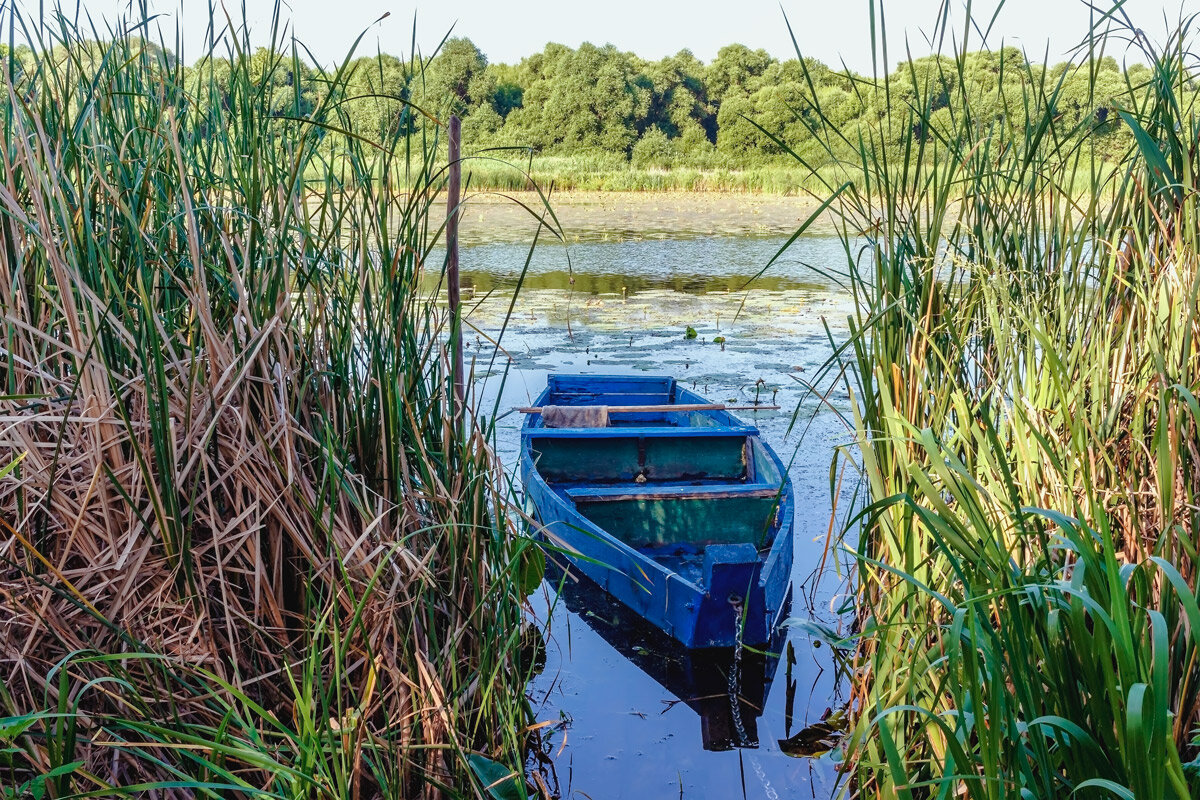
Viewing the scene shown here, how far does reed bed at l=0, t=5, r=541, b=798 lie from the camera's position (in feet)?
5.69

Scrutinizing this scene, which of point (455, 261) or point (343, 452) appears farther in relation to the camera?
point (455, 261)

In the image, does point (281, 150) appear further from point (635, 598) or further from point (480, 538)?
point (635, 598)

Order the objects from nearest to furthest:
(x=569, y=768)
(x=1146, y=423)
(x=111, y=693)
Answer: (x=111, y=693), (x=1146, y=423), (x=569, y=768)

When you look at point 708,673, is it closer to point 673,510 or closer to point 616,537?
point 616,537

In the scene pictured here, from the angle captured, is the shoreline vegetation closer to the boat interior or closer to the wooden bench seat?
the boat interior

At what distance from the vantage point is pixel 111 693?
5.46 ft

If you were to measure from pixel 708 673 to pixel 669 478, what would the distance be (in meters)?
1.49

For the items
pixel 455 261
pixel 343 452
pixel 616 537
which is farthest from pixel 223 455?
pixel 616 537

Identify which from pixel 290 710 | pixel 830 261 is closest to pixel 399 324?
pixel 290 710

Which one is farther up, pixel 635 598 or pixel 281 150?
pixel 281 150

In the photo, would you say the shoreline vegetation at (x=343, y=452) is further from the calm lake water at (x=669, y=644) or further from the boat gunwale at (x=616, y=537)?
the boat gunwale at (x=616, y=537)

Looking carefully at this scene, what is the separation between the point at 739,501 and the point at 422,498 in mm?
2311

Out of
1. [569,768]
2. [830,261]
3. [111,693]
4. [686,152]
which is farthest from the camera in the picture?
[686,152]

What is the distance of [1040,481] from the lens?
1939mm
